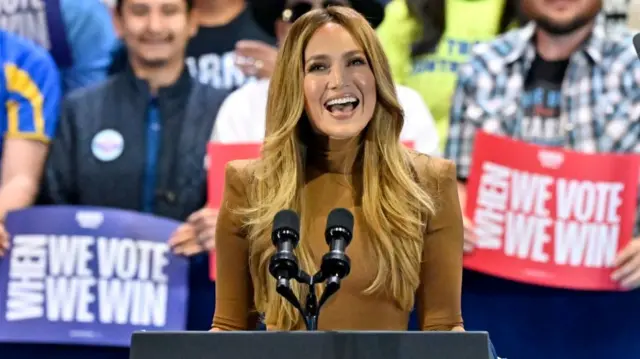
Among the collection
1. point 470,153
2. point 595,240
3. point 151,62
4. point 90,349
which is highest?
point 151,62

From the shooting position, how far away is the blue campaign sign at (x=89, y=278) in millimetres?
3416

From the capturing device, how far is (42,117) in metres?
3.61

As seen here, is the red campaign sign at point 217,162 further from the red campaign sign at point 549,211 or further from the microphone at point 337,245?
the microphone at point 337,245

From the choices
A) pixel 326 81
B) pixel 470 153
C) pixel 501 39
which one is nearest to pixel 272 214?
pixel 326 81

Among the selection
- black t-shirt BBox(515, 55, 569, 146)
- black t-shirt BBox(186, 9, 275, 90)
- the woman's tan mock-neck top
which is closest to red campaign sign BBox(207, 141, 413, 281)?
black t-shirt BBox(186, 9, 275, 90)

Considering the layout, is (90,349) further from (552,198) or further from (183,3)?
(552,198)

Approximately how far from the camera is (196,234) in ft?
11.2

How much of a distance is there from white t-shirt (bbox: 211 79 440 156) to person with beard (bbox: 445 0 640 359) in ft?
0.31

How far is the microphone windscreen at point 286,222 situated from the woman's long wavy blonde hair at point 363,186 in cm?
29

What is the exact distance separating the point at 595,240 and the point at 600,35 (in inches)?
26.9

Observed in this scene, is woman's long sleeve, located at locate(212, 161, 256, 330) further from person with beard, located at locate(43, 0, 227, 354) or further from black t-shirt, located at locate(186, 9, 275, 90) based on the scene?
black t-shirt, located at locate(186, 9, 275, 90)

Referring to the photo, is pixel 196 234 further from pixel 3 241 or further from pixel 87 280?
pixel 3 241

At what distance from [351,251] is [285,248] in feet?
1.25

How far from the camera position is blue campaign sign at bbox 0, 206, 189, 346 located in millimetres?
3416
